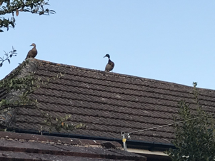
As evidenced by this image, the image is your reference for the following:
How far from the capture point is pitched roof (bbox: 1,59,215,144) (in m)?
9.00

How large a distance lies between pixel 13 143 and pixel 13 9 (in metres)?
2.21

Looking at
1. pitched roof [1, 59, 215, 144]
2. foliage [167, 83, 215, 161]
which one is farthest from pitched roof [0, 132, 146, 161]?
pitched roof [1, 59, 215, 144]

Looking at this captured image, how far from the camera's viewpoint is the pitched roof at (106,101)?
9.00 metres

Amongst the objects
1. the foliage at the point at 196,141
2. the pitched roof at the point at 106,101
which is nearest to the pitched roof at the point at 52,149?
the foliage at the point at 196,141

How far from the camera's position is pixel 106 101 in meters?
10.5

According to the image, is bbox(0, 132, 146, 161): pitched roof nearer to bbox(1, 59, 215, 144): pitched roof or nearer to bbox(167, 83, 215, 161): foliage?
bbox(167, 83, 215, 161): foliage

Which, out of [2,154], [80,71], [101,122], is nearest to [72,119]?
[101,122]

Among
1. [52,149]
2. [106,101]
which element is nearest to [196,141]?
[52,149]

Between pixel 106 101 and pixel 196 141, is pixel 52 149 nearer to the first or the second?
pixel 196 141

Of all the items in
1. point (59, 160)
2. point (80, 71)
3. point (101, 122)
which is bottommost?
point (59, 160)

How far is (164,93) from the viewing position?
39.6 ft

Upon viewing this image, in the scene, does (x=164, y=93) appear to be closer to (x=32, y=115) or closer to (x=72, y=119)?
(x=72, y=119)

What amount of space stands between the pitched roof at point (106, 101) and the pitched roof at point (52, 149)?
480cm

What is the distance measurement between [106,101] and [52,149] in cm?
771
